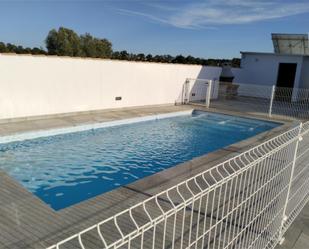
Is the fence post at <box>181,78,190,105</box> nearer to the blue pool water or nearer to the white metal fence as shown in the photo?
the white metal fence

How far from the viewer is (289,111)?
16.7m

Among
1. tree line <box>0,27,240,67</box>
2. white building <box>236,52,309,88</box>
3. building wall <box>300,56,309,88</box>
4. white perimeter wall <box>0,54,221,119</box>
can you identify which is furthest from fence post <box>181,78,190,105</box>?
tree line <box>0,27,240,67</box>

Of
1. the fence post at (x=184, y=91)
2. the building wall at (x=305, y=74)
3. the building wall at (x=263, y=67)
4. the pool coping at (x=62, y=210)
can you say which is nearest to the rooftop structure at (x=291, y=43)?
the building wall at (x=305, y=74)

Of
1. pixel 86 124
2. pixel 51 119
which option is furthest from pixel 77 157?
pixel 51 119

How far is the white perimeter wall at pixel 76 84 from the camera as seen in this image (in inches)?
391

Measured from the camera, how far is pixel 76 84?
11.9 metres

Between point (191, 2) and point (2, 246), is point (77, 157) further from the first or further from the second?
point (191, 2)

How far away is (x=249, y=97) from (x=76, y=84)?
14.0m

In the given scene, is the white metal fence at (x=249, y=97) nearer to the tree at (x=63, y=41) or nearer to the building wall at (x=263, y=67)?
the building wall at (x=263, y=67)

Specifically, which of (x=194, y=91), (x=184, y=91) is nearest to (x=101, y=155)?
(x=184, y=91)

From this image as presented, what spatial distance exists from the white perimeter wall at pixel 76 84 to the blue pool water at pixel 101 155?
1928mm

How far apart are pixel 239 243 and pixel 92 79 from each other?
1021 cm

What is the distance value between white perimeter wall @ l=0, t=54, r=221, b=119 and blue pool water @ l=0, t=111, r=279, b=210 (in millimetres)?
1928

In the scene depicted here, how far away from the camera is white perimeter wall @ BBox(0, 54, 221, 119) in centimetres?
993
